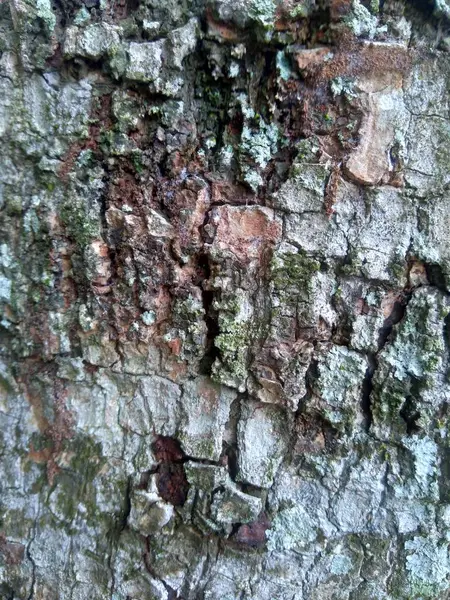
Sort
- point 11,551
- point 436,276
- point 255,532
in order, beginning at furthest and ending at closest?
point 11,551 < point 255,532 < point 436,276

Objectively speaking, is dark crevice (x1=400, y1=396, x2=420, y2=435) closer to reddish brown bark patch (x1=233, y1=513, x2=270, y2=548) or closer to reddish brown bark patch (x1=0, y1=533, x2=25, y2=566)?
reddish brown bark patch (x1=233, y1=513, x2=270, y2=548)

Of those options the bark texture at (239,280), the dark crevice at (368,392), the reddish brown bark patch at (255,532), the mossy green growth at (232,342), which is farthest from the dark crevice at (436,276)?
the reddish brown bark patch at (255,532)

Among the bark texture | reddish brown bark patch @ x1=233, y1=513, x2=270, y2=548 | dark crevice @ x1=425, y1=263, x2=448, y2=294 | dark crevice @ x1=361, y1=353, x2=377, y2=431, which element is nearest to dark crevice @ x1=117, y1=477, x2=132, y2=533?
the bark texture

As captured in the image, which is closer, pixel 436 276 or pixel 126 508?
pixel 436 276

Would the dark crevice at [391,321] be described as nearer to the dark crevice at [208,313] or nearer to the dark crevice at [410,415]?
the dark crevice at [410,415]

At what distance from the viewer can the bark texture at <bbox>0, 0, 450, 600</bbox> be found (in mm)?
969

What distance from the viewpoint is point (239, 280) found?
102 centimetres

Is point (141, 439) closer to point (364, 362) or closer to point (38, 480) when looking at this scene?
point (38, 480)

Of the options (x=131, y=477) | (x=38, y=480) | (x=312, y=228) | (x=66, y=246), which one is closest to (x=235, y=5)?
(x=312, y=228)

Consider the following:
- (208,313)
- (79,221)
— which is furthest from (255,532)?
(79,221)

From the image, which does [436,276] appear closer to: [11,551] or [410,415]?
[410,415]

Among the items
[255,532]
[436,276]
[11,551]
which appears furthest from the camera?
[11,551]

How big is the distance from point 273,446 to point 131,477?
37 cm

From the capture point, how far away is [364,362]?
39.8 inches
